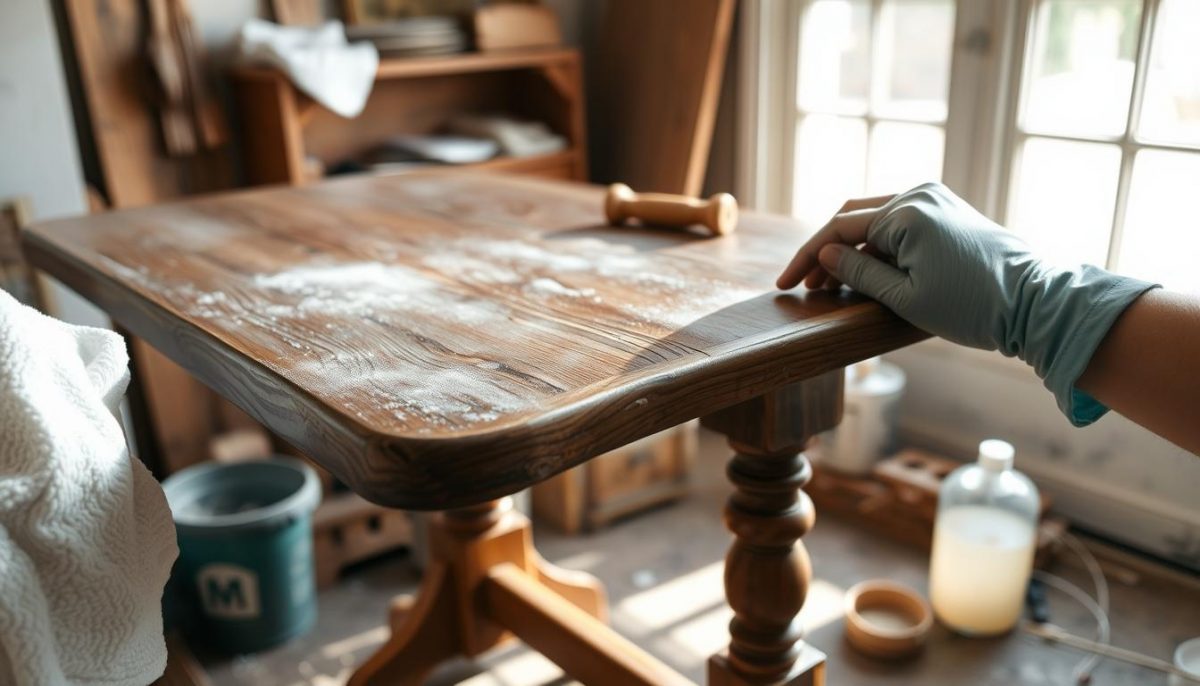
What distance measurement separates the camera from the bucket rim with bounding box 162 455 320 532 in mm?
1873

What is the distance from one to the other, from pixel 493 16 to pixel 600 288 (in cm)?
169

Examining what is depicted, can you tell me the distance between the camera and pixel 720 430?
1207 mm

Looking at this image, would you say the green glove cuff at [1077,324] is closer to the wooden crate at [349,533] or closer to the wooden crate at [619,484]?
the wooden crate at [619,484]

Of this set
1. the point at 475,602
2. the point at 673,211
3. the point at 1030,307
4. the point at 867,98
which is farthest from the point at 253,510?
the point at 867,98

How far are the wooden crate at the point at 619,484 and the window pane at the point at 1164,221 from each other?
1.04 metres

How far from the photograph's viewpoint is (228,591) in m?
1.93

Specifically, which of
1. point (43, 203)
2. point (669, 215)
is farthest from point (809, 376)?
point (43, 203)

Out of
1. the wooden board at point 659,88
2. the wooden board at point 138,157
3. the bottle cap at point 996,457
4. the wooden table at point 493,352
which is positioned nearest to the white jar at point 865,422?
the bottle cap at point 996,457

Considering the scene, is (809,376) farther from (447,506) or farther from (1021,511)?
(1021,511)

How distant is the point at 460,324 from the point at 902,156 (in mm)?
1695

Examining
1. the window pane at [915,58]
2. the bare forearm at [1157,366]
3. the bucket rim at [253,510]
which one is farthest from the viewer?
the window pane at [915,58]

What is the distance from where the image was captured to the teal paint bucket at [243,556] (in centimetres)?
190

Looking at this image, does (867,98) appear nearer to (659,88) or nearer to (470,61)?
(659,88)

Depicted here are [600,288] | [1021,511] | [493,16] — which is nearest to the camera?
[600,288]
